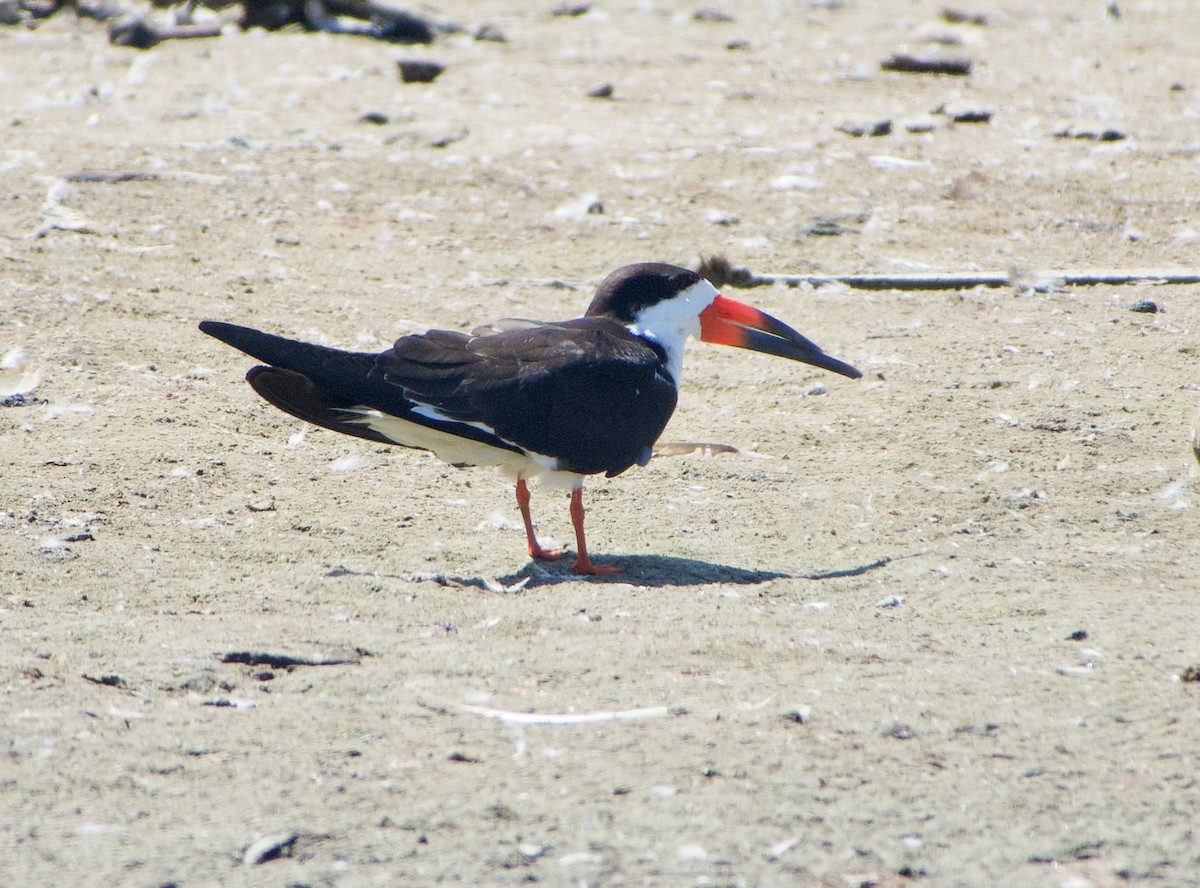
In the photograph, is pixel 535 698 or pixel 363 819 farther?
pixel 535 698

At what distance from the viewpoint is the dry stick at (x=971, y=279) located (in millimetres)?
7418

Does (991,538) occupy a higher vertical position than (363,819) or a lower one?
lower

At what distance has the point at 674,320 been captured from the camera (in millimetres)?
5484

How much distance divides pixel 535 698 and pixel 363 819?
0.73m

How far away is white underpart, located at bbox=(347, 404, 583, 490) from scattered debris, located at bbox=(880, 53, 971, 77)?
25.5 ft

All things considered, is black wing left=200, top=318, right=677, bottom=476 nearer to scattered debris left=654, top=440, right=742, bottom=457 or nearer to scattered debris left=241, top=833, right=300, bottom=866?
scattered debris left=654, top=440, right=742, bottom=457

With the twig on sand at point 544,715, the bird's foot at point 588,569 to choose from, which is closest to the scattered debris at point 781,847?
the twig on sand at point 544,715

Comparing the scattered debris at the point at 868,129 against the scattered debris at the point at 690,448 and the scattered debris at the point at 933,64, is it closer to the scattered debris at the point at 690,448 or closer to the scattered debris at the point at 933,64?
the scattered debris at the point at 933,64

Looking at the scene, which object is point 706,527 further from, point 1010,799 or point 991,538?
point 1010,799

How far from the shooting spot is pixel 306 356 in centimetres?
475

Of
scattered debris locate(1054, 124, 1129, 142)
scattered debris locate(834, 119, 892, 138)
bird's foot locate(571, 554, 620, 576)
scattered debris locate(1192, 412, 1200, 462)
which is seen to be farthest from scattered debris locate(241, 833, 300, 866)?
scattered debris locate(1054, 124, 1129, 142)

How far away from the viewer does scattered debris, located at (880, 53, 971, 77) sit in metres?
11.6

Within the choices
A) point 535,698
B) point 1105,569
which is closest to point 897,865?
point 535,698

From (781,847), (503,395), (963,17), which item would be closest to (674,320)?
(503,395)
